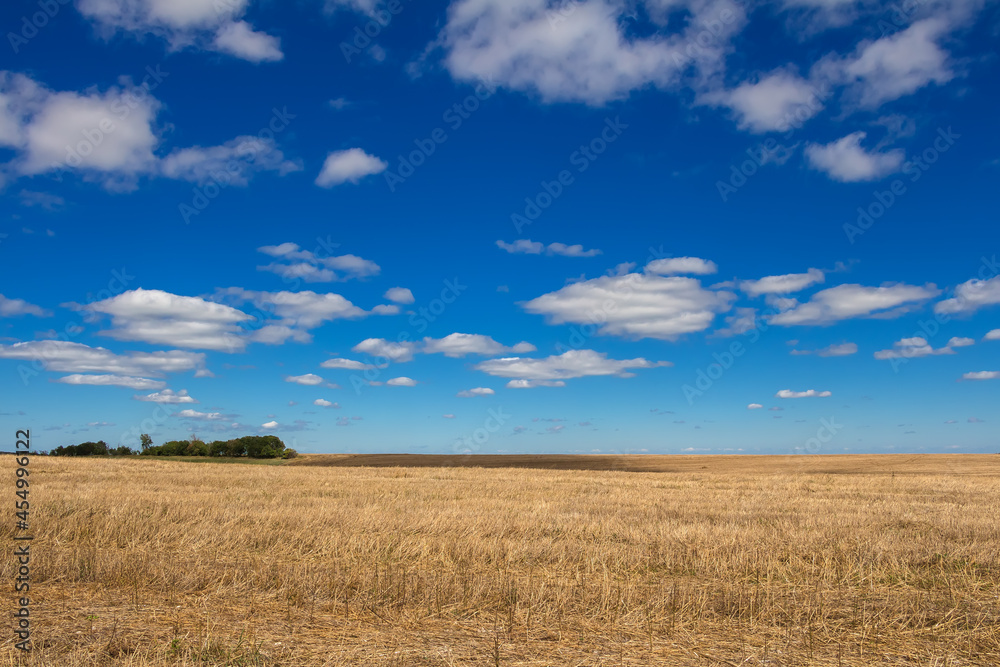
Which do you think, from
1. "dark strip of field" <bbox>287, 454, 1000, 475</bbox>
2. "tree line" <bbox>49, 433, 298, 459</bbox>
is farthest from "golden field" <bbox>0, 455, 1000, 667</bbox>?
"tree line" <bbox>49, 433, 298, 459</bbox>

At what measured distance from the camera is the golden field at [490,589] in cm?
659

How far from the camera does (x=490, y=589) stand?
28.9 ft

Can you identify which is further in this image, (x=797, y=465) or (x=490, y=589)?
(x=797, y=465)

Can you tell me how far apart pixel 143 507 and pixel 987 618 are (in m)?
17.7

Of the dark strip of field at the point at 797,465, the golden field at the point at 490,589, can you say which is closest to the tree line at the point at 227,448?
the dark strip of field at the point at 797,465

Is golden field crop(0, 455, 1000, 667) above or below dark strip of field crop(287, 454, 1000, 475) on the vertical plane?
above

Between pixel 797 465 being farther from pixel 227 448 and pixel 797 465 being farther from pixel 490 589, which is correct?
pixel 227 448

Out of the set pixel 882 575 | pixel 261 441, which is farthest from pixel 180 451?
pixel 882 575

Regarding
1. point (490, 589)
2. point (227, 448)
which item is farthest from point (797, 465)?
point (227, 448)

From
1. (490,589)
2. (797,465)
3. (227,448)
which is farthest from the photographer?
(227,448)

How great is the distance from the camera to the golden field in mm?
6590

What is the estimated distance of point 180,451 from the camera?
338ft

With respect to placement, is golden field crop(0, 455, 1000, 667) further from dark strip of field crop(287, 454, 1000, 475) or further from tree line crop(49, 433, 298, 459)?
tree line crop(49, 433, 298, 459)

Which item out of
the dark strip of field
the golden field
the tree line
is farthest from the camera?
the tree line
